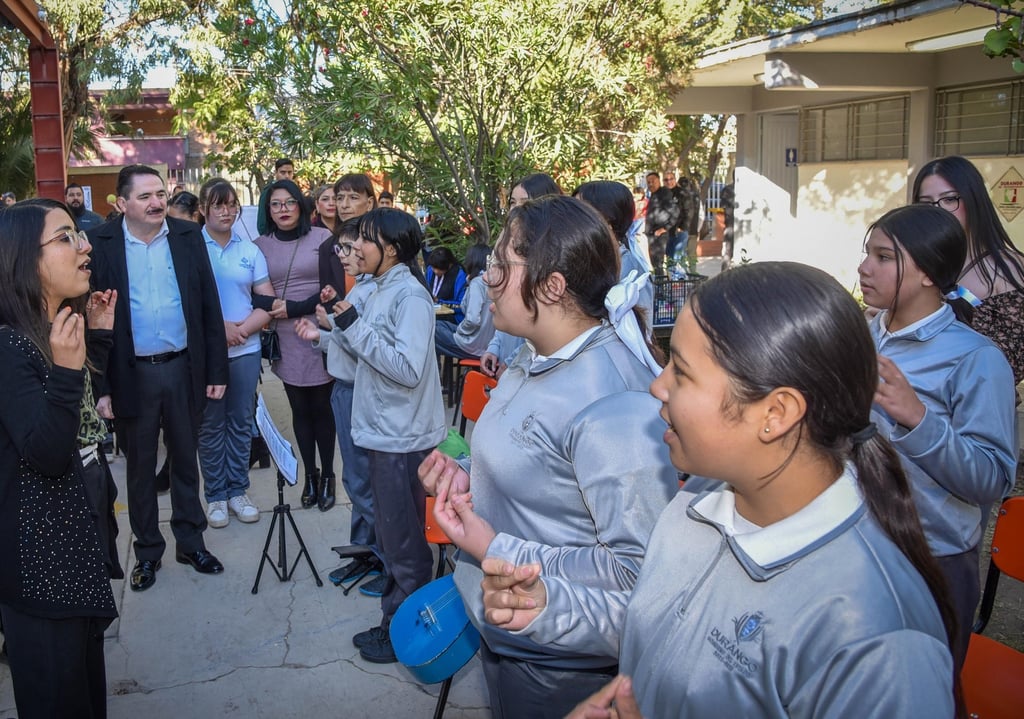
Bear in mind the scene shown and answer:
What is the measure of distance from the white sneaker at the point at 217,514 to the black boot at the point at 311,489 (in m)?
0.51

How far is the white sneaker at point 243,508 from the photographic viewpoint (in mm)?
5633

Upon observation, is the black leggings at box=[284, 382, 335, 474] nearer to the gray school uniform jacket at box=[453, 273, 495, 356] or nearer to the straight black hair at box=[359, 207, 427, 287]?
the gray school uniform jacket at box=[453, 273, 495, 356]

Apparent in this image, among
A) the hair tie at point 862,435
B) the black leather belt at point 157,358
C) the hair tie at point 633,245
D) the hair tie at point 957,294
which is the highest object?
the hair tie at point 862,435

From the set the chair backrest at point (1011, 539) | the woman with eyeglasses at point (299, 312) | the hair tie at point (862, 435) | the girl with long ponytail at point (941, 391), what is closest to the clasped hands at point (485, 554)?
the hair tie at point (862, 435)

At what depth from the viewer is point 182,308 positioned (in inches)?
185

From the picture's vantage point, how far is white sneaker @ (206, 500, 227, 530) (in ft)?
18.2

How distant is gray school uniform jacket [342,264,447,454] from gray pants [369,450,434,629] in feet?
0.30

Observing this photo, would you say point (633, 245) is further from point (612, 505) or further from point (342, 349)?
point (612, 505)

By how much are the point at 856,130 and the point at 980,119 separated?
102 inches

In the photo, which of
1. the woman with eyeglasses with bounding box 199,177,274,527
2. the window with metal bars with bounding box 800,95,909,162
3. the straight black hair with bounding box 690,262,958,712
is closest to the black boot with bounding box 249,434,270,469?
the woman with eyeglasses with bounding box 199,177,274,527

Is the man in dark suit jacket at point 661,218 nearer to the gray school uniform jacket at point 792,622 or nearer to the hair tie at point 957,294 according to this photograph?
the hair tie at point 957,294

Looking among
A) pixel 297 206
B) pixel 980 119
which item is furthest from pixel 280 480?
pixel 980 119

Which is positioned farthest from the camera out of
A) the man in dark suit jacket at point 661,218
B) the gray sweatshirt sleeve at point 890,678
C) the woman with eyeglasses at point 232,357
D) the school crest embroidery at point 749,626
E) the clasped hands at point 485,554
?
the man in dark suit jacket at point 661,218

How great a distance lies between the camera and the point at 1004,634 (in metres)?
4.16
